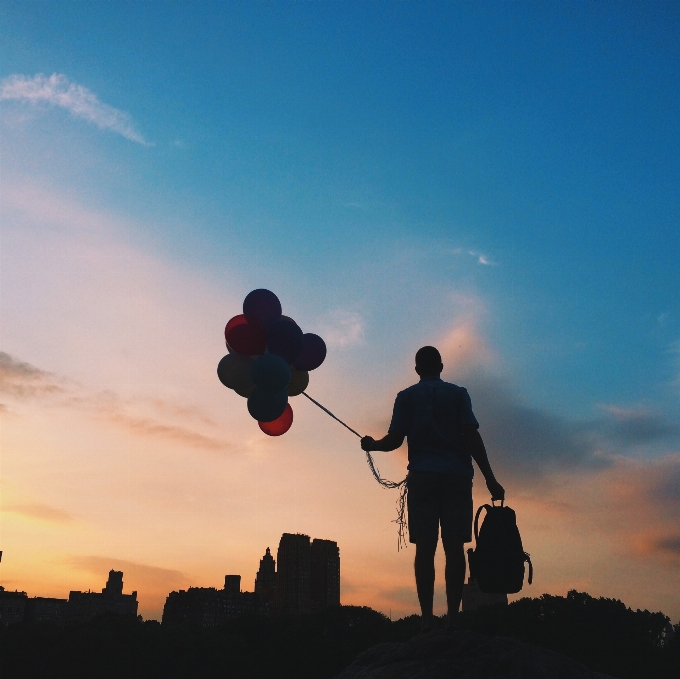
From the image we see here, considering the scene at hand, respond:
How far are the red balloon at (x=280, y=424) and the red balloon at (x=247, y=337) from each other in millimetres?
831

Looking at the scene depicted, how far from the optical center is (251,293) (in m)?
7.29

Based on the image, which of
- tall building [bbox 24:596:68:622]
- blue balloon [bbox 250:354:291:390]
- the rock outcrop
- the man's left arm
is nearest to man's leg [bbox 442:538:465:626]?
the rock outcrop

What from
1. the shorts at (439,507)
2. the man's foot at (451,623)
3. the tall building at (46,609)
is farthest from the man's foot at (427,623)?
the tall building at (46,609)

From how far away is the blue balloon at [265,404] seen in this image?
6980 mm

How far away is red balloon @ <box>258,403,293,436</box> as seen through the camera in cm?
758

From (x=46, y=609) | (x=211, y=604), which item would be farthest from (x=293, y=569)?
(x=46, y=609)

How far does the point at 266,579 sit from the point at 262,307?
509ft

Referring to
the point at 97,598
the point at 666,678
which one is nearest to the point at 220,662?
the point at 666,678

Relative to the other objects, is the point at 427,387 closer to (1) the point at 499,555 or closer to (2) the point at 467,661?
(1) the point at 499,555

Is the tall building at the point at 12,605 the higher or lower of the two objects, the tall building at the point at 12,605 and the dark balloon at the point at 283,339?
the higher

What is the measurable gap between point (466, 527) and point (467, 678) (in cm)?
122

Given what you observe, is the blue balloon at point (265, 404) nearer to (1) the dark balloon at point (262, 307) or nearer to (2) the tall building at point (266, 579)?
(1) the dark balloon at point (262, 307)

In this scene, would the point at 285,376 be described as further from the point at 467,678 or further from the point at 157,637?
the point at 157,637

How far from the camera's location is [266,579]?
499 ft
